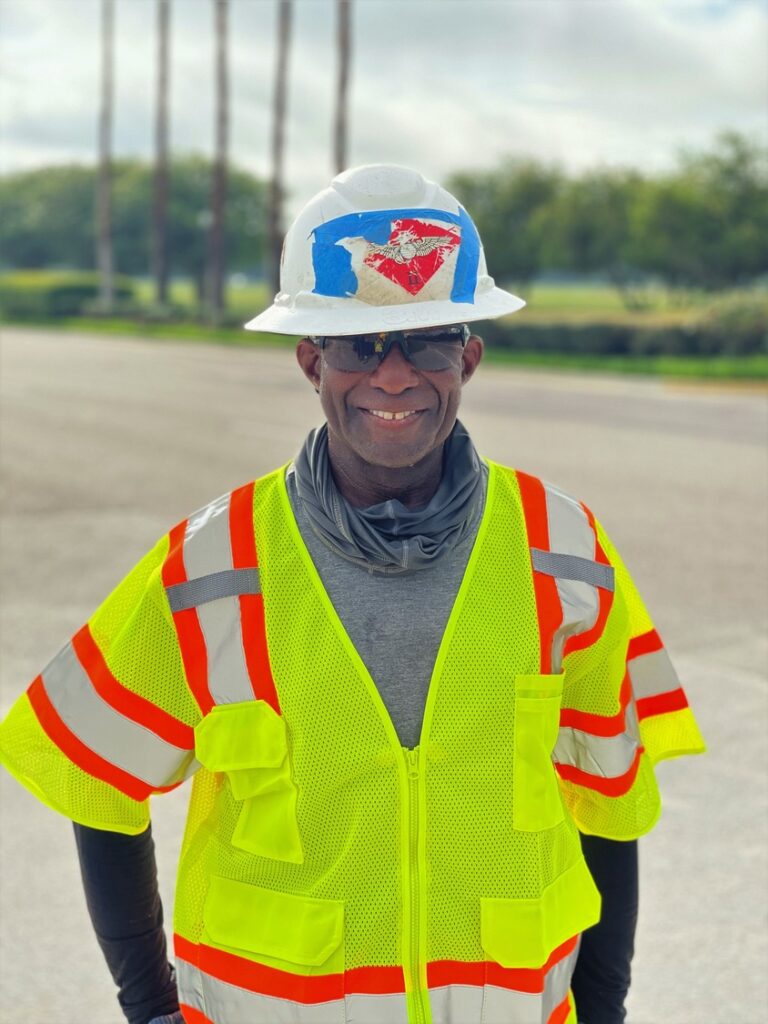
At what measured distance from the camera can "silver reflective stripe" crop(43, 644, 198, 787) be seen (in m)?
1.89

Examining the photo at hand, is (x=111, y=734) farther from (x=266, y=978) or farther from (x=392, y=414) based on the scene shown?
(x=392, y=414)

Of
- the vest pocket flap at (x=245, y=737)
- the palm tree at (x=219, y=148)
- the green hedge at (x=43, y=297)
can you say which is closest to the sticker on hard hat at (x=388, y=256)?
the vest pocket flap at (x=245, y=737)

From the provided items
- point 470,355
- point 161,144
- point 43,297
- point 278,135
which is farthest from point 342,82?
point 470,355

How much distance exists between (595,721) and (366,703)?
1.31 feet

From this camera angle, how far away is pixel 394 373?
1.90 meters

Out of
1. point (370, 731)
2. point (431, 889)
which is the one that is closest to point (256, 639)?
point (370, 731)

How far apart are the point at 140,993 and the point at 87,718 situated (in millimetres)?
453

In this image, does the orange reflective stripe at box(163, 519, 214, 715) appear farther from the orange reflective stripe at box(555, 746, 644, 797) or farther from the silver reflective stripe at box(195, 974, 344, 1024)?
the orange reflective stripe at box(555, 746, 644, 797)

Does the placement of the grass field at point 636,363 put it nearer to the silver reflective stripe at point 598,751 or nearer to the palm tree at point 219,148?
the palm tree at point 219,148

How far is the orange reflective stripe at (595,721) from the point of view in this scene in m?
1.98

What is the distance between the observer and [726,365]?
21.6 m

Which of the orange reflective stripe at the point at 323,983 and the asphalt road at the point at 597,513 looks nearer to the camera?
the orange reflective stripe at the point at 323,983

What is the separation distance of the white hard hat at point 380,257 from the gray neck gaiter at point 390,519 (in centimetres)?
21

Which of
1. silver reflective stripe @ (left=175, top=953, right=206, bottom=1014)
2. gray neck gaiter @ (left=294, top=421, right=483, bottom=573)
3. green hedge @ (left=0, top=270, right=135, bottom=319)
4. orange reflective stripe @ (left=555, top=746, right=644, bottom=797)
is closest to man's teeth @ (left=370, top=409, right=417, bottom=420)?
gray neck gaiter @ (left=294, top=421, right=483, bottom=573)
